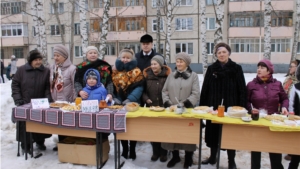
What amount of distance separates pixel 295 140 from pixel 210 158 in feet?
4.25

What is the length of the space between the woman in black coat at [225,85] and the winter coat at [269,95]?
0.56 feet

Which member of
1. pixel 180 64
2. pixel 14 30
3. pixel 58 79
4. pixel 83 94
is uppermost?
pixel 14 30

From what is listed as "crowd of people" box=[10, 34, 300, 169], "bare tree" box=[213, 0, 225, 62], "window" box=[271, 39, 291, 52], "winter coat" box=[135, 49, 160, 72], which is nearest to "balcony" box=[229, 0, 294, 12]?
"window" box=[271, 39, 291, 52]

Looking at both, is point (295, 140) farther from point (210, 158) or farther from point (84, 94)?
point (84, 94)

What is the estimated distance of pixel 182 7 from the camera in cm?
2242

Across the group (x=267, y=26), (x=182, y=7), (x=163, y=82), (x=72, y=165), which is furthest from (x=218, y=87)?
(x=182, y=7)

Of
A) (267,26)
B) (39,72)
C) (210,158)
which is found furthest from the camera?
(267,26)

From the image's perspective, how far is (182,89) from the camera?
12.5 ft

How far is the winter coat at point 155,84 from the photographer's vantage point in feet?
13.4

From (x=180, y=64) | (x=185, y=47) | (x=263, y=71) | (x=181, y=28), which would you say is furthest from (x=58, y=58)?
(x=181, y=28)

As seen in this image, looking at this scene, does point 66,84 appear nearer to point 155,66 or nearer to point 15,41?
point 155,66

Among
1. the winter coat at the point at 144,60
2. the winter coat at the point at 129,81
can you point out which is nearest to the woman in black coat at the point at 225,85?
the winter coat at the point at 129,81

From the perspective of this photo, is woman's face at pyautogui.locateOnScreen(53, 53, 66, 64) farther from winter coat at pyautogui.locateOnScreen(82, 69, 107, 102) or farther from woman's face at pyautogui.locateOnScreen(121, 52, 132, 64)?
woman's face at pyautogui.locateOnScreen(121, 52, 132, 64)

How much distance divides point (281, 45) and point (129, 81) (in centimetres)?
2042
